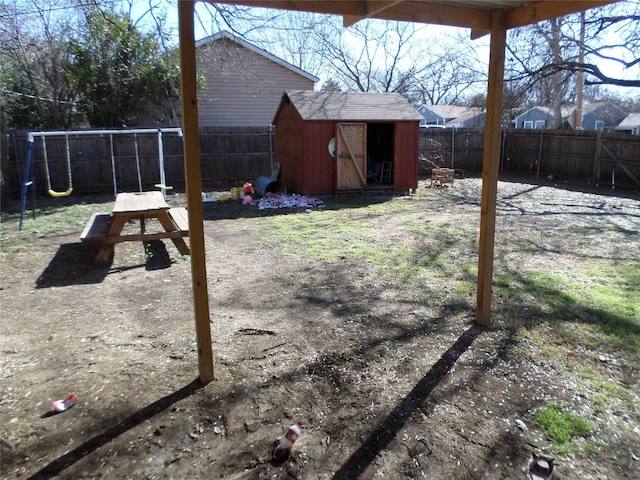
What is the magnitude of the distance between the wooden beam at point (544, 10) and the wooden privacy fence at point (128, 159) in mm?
9138

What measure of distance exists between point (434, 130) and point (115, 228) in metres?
14.3

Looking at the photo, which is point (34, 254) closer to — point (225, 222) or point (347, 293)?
point (225, 222)

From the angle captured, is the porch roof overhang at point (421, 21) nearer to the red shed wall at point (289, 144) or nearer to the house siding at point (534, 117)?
the red shed wall at point (289, 144)

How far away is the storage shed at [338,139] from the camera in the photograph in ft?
38.4

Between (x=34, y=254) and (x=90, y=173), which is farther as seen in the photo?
(x=90, y=173)

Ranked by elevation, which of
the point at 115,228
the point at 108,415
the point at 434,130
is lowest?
the point at 108,415

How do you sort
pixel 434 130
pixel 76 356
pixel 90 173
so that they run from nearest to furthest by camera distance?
pixel 76 356, pixel 90 173, pixel 434 130

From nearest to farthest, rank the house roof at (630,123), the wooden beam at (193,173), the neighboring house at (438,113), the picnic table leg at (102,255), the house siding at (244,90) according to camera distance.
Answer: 1. the wooden beam at (193,173)
2. the picnic table leg at (102,255)
3. the house siding at (244,90)
4. the house roof at (630,123)
5. the neighboring house at (438,113)

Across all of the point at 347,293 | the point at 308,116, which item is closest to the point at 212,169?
the point at 308,116

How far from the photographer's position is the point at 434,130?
699 inches

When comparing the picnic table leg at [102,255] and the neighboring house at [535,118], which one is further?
the neighboring house at [535,118]

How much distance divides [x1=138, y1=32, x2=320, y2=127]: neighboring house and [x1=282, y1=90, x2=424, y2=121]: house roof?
15.5ft

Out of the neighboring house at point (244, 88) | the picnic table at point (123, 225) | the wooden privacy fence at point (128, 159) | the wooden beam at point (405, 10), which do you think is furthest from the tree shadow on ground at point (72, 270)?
the neighboring house at point (244, 88)

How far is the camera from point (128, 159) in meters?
13.3
